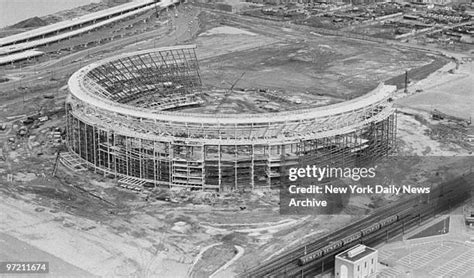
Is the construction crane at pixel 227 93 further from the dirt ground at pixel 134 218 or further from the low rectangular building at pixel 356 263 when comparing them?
the low rectangular building at pixel 356 263

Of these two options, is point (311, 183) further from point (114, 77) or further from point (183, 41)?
point (183, 41)

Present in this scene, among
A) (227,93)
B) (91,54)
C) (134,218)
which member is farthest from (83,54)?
(134,218)

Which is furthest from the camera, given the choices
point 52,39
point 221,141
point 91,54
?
point 52,39

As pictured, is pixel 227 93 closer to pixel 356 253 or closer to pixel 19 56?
pixel 19 56

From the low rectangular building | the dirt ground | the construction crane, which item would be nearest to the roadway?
the dirt ground

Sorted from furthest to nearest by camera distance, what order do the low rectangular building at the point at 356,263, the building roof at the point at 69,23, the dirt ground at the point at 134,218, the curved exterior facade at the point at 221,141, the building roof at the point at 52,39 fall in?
the building roof at the point at 69,23, the building roof at the point at 52,39, the curved exterior facade at the point at 221,141, the dirt ground at the point at 134,218, the low rectangular building at the point at 356,263

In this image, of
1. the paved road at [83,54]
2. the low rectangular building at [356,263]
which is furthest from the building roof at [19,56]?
the low rectangular building at [356,263]
